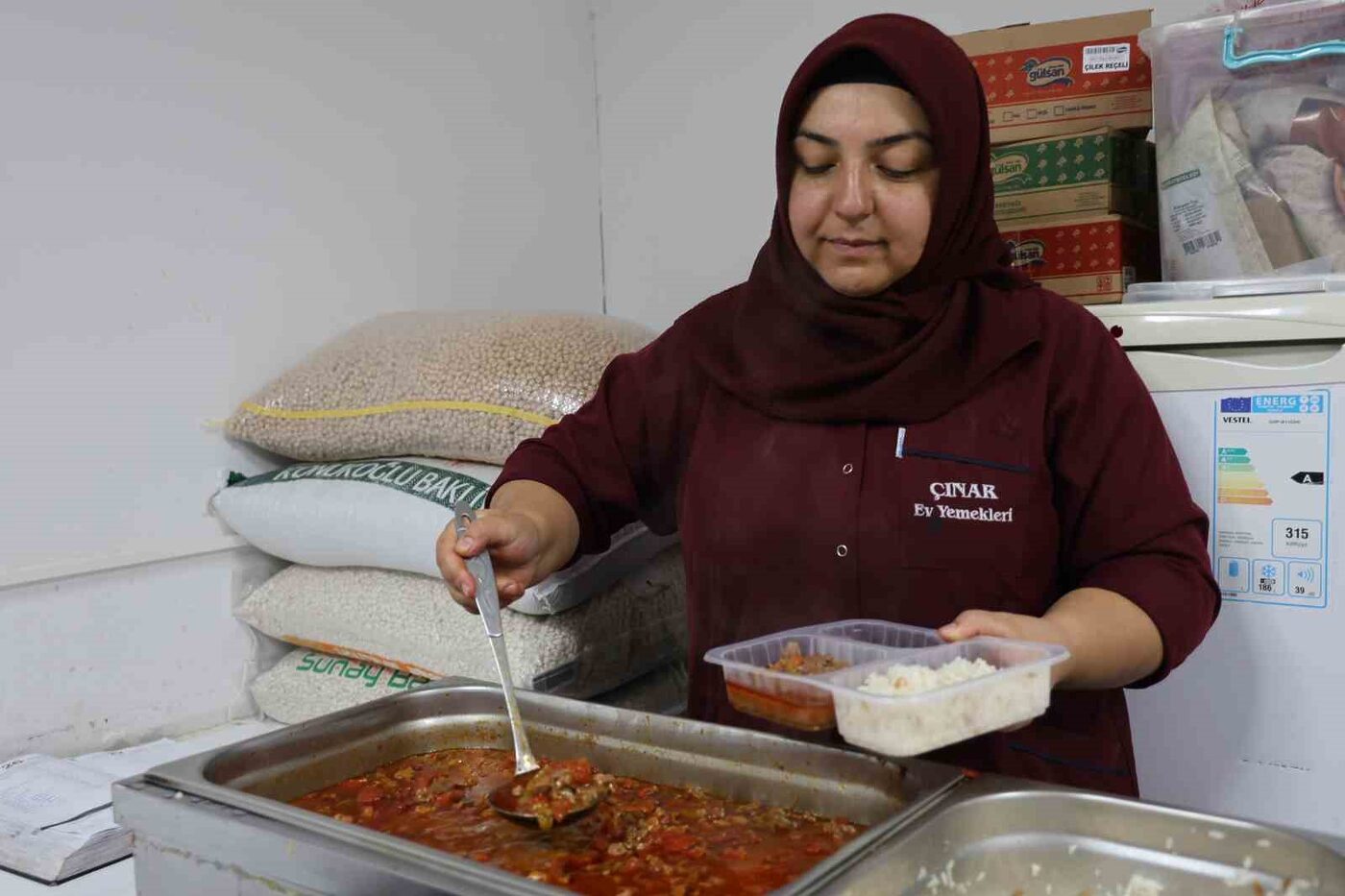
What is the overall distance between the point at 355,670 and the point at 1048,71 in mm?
1531

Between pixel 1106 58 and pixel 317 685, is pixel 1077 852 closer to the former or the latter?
pixel 1106 58

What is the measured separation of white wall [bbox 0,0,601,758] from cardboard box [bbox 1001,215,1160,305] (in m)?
1.24

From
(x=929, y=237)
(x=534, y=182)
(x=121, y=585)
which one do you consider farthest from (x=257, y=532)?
(x=929, y=237)

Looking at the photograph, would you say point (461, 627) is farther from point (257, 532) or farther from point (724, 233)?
point (724, 233)

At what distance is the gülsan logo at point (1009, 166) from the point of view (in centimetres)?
178

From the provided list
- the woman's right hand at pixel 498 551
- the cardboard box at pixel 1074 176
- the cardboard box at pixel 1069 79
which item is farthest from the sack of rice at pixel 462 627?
the cardboard box at pixel 1069 79

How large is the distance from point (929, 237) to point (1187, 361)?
514 mm

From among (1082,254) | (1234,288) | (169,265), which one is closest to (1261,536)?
(1234,288)

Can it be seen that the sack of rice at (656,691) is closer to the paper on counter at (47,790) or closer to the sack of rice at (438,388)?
the sack of rice at (438,388)

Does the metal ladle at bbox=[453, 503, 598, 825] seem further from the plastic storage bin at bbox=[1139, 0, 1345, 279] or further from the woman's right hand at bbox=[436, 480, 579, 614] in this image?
the plastic storage bin at bbox=[1139, 0, 1345, 279]

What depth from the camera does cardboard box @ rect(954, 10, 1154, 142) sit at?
1740 millimetres

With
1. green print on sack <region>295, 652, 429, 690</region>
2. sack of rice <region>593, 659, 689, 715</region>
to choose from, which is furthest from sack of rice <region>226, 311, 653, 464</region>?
sack of rice <region>593, 659, 689, 715</region>

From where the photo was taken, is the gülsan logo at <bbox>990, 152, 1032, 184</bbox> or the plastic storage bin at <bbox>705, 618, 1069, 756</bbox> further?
the gülsan logo at <bbox>990, 152, 1032, 184</bbox>

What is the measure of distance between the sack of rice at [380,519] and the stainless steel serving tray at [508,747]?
0.51 meters
